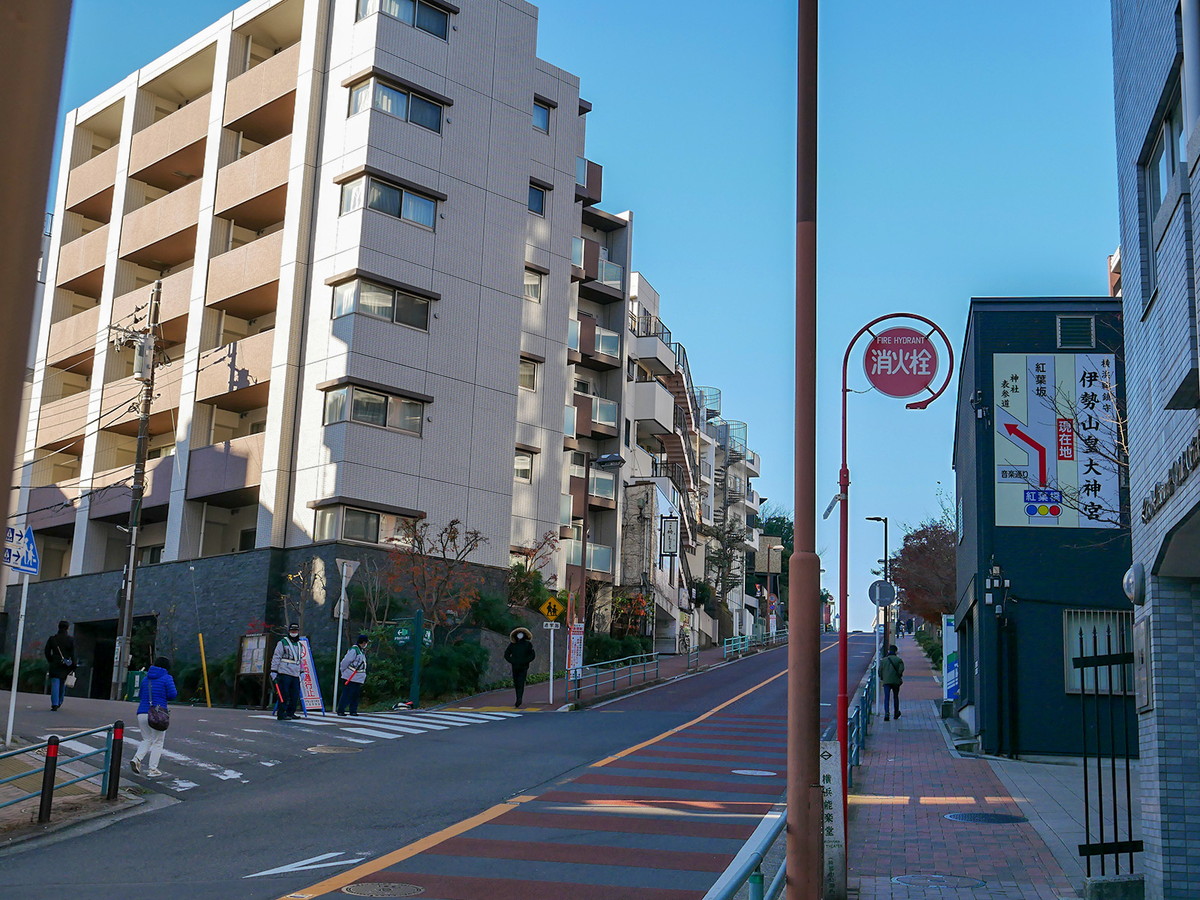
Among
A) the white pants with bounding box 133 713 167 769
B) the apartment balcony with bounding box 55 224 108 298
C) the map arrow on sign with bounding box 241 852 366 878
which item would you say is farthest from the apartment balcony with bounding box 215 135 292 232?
the map arrow on sign with bounding box 241 852 366 878

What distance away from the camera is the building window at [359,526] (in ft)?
112

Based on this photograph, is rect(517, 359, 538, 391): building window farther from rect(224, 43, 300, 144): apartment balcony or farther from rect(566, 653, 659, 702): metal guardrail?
rect(224, 43, 300, 144): apartment balcony

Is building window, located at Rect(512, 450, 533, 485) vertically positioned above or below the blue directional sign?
above

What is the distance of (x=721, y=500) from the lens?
90938mm

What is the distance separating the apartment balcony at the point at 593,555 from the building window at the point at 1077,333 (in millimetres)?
25228

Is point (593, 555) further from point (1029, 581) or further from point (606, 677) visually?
point (1029, 581)

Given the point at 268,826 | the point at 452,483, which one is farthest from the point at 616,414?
the point at 268,826

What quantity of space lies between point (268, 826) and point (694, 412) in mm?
62647

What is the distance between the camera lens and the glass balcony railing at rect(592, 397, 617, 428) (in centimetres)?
5206

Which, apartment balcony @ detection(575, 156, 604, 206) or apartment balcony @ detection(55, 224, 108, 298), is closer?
apartment balcony @ detection(55, 224, 108, 298)

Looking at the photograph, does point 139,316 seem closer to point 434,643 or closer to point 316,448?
point 316,448

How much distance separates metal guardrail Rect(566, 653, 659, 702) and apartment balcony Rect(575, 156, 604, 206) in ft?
71.4

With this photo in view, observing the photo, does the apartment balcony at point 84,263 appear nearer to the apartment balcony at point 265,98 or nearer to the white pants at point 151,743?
the apartment balcony at point 265,98

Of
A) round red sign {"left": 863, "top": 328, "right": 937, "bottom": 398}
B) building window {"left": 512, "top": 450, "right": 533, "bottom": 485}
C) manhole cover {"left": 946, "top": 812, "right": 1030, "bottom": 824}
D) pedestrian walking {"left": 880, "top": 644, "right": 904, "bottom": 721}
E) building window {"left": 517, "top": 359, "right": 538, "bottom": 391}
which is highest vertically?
building window {"left": 517, "top": 359, "right": 538, "bottom": 391}
